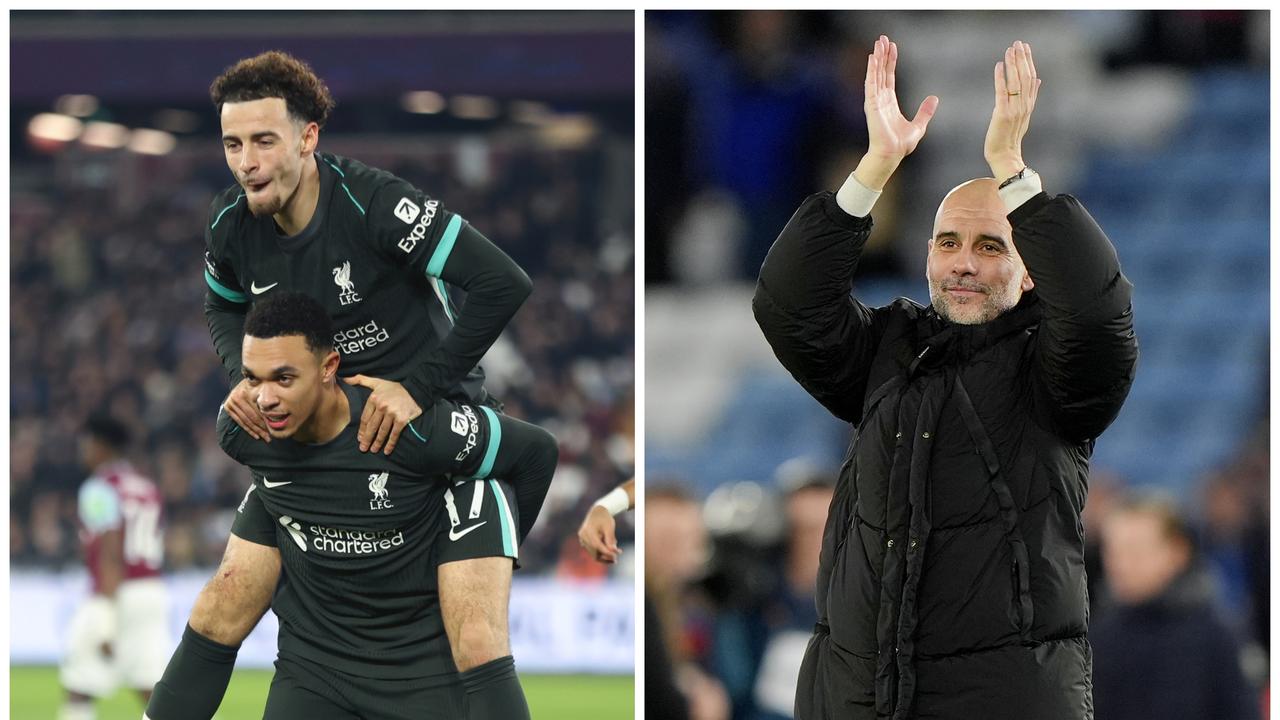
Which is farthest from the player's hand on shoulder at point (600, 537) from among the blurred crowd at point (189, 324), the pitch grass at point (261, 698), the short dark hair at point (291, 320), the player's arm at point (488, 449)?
the blurred crowd at point (189, 324)

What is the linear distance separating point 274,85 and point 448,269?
556 millimetres

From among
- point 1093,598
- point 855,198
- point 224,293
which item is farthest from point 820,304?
point 1093,598

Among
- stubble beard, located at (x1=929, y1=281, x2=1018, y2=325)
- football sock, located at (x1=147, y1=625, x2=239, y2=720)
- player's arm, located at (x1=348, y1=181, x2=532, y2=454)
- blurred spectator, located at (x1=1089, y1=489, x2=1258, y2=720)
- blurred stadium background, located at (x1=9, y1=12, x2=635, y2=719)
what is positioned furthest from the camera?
blurred stadium background, located at (x1=9, y1=12, x2=635, y2=719)

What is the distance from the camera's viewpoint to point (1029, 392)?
108 inches

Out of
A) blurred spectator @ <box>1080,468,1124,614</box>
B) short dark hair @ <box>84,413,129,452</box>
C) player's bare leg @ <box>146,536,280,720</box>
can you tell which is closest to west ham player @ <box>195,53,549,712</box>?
player's bare leg @ <box>146,536,280,720</box>

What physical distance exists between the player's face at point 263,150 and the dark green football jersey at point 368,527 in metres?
0.46

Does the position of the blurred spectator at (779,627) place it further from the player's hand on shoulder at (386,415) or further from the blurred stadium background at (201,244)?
the blurred stadium background at (201,244)

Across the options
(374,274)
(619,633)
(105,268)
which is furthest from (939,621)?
(105,268)

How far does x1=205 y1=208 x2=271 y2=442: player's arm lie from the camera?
3.54 meters

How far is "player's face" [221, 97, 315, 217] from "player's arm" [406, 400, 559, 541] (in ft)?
1.94

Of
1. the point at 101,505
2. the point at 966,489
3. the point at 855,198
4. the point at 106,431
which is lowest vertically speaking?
the point at 101,505

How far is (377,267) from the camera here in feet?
11.9

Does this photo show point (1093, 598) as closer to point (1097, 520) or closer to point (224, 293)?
point (1097, 520)

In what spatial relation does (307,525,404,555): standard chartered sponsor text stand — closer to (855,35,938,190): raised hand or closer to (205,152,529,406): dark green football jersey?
(205,152,529,406): dark green football jersey
